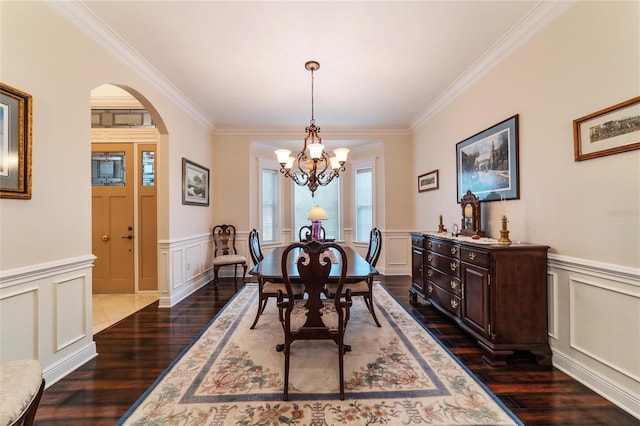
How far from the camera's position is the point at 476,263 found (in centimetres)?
231

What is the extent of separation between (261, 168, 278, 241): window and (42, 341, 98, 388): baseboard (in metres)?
3.41

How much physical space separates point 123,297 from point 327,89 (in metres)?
4.13

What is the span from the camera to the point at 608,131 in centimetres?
171

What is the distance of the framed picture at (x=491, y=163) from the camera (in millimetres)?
2508

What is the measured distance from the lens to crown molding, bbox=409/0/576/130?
2.06 m

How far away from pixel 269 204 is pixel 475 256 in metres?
4.25

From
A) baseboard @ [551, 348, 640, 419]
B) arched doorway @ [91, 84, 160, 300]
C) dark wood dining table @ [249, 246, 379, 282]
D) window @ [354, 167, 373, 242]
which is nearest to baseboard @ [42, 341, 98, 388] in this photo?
dark wood dining table @ [249, 246, 379, 282]

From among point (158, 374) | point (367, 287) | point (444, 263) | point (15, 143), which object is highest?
point (15, 143)

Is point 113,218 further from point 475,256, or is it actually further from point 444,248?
point 475,256

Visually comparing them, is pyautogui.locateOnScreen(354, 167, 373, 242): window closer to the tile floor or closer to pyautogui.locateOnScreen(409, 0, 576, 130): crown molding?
pyautogui.locateOnScreen(409, 0, 576, 130): crown molding

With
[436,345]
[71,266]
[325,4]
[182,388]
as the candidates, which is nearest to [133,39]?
[325,4]

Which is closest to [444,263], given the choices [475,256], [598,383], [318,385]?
[475,256]

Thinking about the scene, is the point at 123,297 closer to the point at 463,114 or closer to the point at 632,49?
the point at 463,114

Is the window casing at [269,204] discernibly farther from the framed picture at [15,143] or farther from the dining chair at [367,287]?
the framed picture at [15,143]
